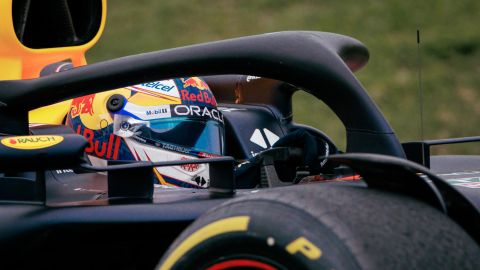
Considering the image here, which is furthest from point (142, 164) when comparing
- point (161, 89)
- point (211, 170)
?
point (161, 89)

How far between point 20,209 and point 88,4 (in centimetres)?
187

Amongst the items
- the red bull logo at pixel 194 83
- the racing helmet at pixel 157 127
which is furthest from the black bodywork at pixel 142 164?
the red bull logo at pixel 194 83

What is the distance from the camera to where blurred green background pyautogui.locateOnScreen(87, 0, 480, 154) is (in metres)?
12.9

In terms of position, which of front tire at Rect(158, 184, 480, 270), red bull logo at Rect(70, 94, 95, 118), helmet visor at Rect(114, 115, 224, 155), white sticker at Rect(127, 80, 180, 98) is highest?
A: white sticker at Rect(127, 80, 180, 98)

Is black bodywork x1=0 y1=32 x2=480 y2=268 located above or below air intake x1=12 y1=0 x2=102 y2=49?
below

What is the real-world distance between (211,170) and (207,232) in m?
0.66

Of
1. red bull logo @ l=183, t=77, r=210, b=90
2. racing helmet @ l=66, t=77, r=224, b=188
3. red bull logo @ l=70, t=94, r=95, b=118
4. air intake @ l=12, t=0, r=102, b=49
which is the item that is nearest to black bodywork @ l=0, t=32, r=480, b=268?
racing helmet @ l=66, t=77, r=224, b=188

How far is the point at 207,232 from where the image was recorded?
7.98 feet

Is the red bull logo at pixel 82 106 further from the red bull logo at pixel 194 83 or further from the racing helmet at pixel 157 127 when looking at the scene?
the red bull logo at pixel 194 83

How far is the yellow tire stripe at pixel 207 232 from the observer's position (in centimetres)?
239

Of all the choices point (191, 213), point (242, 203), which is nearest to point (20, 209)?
point (191, 213)

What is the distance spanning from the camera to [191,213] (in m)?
2.85

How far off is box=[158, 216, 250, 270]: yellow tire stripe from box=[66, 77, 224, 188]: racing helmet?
1.28 meters

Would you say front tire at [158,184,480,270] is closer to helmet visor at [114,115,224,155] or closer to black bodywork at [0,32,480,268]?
black bodywork at [0,32,480,268]
